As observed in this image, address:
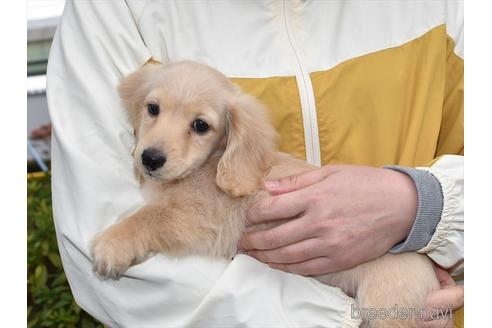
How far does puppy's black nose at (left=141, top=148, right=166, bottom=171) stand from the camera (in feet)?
5.15

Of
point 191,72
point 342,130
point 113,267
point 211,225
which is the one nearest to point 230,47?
point 191,72

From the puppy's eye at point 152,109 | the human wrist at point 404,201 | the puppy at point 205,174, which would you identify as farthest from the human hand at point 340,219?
the puppy's eye at point 152,109

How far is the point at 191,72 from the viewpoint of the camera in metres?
1.68

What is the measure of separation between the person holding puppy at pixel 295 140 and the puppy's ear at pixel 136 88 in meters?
0.03

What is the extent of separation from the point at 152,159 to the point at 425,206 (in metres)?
0.70

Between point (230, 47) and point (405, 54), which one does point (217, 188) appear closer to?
point (230, 47)

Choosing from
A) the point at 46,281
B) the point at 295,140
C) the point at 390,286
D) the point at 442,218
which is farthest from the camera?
the point at 46,281

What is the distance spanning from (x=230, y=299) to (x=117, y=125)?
54 centimetres

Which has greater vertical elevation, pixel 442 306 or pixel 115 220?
pixel 115 220

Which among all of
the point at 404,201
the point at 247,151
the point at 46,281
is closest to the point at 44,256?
the point at 46,281

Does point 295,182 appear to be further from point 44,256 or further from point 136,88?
point 44,256

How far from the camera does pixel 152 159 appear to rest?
61.9 inches

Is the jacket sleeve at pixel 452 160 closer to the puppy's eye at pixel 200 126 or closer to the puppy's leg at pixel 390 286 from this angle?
the puppy's leg at pixel 390 286

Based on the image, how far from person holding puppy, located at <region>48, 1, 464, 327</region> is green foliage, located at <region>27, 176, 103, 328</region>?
148cm
